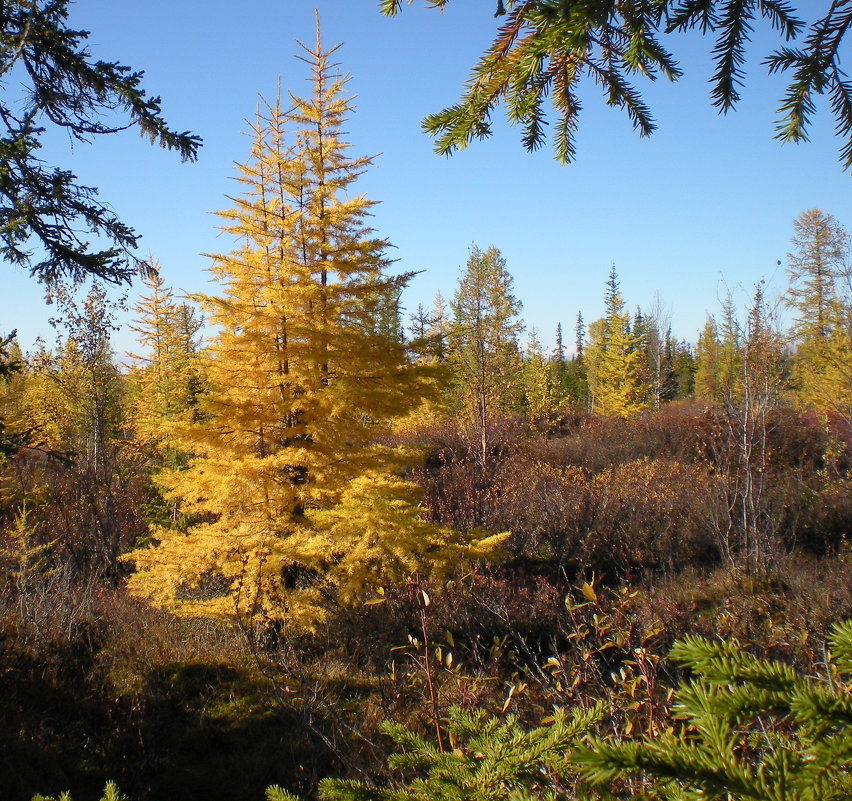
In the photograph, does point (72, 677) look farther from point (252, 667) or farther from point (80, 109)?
point (80, 109)

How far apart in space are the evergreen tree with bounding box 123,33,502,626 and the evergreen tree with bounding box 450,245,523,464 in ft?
6.96

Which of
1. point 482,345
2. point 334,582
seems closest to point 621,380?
point 482,345

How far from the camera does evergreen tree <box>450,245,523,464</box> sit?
13.0 metres

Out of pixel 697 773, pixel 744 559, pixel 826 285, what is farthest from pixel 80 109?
pixel 826 285

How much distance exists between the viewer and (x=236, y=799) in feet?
16.2

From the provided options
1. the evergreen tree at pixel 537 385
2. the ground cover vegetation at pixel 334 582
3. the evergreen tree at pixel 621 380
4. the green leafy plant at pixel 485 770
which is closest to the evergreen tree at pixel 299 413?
the ground cover vegetation at pixel 334 582

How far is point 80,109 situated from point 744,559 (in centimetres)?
1064

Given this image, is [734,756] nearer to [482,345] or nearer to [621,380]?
[482,345]

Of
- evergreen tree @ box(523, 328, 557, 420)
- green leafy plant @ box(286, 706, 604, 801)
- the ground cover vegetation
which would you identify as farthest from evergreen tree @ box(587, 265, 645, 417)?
green leafy plant @ box(286, 706, 604, 801)

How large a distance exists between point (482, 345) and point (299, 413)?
6.40 m

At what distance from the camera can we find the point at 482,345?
13.0 metres

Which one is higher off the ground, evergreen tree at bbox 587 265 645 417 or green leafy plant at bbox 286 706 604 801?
evergreen tree at bbox 587 265 645 417

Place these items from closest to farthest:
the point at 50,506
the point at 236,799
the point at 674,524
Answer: the point at 236,799 < the point at 674,524 < the point at 50,506

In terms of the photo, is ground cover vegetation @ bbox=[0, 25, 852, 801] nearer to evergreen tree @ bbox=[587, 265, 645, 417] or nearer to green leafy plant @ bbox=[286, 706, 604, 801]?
green leafy plant @ bbox=[286, 706, 604, 801]
